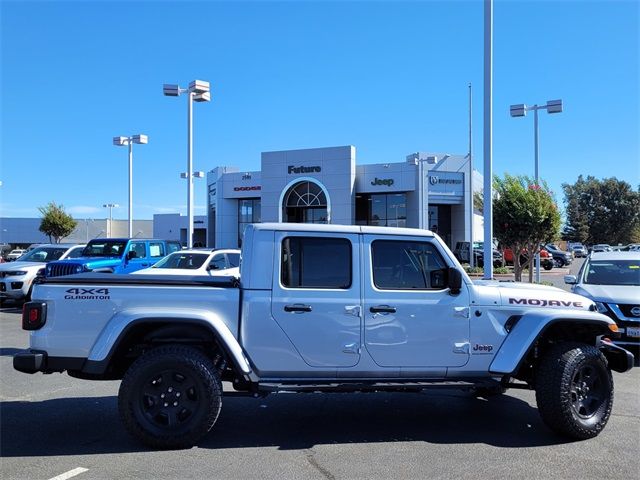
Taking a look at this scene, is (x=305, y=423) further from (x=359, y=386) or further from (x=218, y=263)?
(x=218, y=263)

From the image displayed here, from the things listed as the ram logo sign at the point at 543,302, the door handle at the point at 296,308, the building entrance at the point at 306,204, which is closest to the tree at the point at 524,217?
the ram logo sign at the point at 543,302

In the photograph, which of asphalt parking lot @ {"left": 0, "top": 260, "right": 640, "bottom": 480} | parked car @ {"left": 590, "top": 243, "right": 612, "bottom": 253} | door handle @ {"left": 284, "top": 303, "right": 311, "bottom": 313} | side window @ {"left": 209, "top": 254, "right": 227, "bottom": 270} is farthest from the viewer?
side window @ {"left": 209, "top": 254, "right": 227, "bottom": 270}

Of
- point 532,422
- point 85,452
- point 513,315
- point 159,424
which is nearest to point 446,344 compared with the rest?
point 513,315

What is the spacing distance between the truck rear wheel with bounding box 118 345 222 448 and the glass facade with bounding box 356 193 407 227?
135 feet

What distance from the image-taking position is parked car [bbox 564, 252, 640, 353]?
28.5 ft

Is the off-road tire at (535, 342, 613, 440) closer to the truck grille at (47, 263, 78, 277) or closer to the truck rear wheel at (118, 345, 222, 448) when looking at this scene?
the truck rear wheel at (118, 345, 222, 448)

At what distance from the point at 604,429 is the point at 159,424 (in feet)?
14.6

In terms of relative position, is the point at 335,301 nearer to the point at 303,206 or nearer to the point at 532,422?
the point at 532,422

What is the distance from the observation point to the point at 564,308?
5367 mm

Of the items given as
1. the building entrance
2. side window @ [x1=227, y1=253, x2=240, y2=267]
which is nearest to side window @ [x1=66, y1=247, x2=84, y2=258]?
side window @ [x1=227, y1=253, x2=240, y2=267]

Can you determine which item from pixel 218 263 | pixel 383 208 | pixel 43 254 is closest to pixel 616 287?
pixel 218 263

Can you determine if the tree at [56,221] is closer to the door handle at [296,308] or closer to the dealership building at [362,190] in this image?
the dealership building at [362,190]

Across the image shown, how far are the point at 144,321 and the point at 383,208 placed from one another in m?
42.6

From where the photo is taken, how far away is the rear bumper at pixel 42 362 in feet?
15.6
